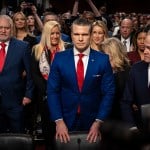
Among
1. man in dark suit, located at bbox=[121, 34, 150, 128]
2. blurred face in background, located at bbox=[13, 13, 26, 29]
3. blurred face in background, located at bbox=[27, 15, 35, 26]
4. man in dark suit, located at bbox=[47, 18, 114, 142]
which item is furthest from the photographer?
blurred face in background, located at bbox=[27, 15, 35, 26]

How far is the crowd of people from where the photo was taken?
8.02 ft

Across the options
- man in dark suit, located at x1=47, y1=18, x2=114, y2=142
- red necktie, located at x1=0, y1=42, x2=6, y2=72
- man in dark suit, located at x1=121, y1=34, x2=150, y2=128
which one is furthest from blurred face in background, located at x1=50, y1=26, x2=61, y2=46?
man in dark suit, located at x1=121, y1=34, x2=150, y2=128

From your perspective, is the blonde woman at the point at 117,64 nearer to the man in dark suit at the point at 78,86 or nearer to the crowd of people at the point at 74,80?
the crowd of people at the point at 74,80

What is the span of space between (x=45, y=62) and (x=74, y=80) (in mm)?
1074

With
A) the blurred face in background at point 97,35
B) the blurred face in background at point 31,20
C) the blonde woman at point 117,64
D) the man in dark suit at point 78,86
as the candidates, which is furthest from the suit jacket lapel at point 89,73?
the blurred face in background at point 31,20

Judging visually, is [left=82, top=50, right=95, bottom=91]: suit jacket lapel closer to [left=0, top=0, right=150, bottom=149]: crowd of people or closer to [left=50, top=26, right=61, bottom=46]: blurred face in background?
[left=0, top=0, right=150, bottom=149]: crowd of people

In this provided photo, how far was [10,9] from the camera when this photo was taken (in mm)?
8617

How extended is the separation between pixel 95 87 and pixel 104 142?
2.12 metres

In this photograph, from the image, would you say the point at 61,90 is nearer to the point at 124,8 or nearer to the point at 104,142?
the point at 104,142

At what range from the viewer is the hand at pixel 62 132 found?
7.25 ft

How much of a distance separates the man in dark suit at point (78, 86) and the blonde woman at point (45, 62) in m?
0.95

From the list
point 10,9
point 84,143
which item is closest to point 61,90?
point 84,143

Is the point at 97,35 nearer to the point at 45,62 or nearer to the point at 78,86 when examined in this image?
the point at 45,62

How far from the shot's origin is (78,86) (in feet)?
8.40
